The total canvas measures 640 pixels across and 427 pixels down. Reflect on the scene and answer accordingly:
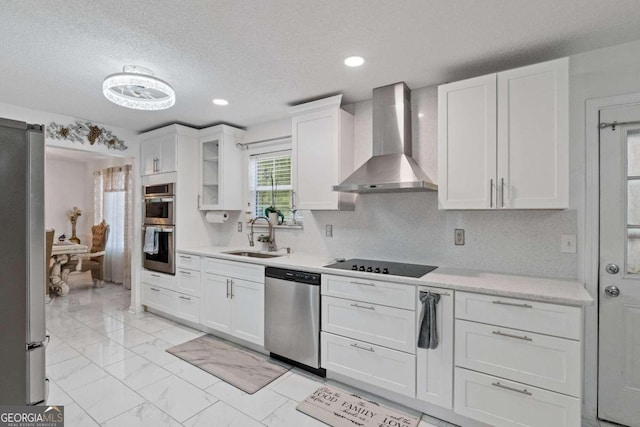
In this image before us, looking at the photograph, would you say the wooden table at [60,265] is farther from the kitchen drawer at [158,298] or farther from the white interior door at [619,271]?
the white interior door at [619,271]

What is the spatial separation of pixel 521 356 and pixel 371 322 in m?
0.95

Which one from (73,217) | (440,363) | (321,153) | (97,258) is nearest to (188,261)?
(321,153)

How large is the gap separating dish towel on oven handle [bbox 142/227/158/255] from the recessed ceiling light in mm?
3201

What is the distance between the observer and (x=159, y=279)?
407 centimetres

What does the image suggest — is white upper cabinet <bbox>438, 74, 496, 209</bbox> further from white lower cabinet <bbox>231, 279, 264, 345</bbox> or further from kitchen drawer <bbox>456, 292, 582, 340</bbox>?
white lower cabinet <bbox>231, 279, 264, 345</bbox>

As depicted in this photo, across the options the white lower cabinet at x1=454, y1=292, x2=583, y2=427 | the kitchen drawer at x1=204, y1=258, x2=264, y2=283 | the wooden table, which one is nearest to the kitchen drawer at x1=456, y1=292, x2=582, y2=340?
the white lower cabinet at x1=454, y1=292, x2=583, y2=427

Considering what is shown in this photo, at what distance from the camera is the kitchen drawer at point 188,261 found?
3.64 metres

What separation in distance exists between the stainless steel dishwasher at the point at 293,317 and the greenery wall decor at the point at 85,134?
2838 millimetres

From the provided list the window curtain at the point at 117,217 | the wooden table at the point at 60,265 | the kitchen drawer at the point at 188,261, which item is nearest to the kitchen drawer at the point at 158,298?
the kitchen drawer at the point at 188,261

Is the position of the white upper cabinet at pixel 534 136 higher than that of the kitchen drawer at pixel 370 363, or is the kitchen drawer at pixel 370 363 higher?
the white upper cabinet at pixel 534 136

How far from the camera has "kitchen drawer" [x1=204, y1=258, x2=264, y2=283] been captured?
9.96 feet

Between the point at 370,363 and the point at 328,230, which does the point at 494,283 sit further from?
the point at 328,230

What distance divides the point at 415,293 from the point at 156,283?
3.45 metres

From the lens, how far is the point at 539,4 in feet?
5.42
